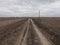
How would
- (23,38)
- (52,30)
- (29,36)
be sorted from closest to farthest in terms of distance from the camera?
(23,38)
(29,36)
(52,30)

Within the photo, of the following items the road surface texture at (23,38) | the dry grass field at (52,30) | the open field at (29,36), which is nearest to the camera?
the road surface texture at (23,38)

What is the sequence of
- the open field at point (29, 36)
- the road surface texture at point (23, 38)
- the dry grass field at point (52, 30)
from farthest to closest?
the dry grass field at point (52, 30), the open field at point (29, 36), the road surface texture at point (23, 38)

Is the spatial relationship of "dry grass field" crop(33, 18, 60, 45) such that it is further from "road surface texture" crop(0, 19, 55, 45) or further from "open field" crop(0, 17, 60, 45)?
"road surface texture" crop(0, 19, 55, 45)

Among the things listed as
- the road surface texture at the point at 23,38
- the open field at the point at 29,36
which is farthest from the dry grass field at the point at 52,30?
the road surface texture at the point at 23,38

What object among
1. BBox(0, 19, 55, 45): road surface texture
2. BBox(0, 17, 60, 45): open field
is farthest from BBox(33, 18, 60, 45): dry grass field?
BBox(0, 19, 55, 45): road surface texture

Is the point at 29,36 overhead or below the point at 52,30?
overhead

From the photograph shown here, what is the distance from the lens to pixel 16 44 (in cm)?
1590

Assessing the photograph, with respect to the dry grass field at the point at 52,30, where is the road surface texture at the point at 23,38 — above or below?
above

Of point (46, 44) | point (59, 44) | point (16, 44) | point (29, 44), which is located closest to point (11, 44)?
point (16, 44)

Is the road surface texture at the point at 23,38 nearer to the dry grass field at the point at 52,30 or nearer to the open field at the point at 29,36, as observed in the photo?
the open field at the point at 29,36

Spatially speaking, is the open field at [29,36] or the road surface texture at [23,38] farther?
the open field at [29,36]

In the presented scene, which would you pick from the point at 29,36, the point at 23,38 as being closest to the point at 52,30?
the point at 29,36

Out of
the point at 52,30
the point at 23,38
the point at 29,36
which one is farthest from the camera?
the point at 52,30

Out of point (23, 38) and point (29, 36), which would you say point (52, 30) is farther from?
point (23, 38)
